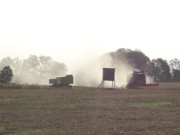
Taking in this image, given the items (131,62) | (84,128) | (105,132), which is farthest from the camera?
(131,62)

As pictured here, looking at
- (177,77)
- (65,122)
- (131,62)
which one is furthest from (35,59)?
(65,122)

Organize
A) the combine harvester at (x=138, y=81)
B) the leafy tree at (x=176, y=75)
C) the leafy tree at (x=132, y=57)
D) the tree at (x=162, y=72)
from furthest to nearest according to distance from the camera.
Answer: the tree at (x=162, y=72)
the leafy tree at (x=176, y=75)
the leafy tree at (x=132, y=57)
the combine harvester at (x=138, y=81)

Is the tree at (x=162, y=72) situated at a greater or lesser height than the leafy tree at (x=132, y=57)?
lesser

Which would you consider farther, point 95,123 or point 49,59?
point 49,59

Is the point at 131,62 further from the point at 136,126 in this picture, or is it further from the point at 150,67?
the point at 136,126

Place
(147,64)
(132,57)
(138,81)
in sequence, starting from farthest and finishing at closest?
(147,64)
(132,57)
(138,81)

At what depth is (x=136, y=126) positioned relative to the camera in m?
14.4

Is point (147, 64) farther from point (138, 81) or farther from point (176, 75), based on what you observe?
point (138, 81)

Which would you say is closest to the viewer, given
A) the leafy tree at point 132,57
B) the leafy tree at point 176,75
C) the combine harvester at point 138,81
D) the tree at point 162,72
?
the combine harvester at point 138,81

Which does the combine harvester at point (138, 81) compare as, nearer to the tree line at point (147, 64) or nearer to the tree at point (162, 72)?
the tree line at point (147, 64)

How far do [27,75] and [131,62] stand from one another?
4441 cm

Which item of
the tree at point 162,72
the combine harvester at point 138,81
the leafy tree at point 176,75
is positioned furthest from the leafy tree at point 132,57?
the combine harvester at point 138,81

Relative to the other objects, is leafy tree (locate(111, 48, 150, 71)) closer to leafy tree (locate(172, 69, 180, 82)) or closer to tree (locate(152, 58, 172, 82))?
tree (locate(152, 58, 172, 82))

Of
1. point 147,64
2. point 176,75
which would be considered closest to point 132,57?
point 147,64
